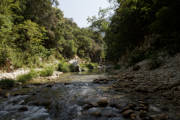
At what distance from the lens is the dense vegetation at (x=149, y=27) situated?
220 inches

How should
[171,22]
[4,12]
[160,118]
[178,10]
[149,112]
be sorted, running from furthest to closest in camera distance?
[4,12] < [171,22] < [178,10] < [149,112] < [160,118]

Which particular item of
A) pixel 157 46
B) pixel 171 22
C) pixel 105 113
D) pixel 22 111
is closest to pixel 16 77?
pixel 22 111

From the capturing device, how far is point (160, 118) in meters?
1.73

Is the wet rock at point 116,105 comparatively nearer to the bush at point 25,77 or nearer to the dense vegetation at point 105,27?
the dense vegetation at point 105,27

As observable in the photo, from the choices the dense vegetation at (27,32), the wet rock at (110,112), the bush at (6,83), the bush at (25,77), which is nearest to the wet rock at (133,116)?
the wet rock at (110,112)

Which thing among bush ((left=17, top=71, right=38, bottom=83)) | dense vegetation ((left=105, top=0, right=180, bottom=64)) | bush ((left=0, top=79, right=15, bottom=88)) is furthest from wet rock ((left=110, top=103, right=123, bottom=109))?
bush ((left=17, top=71, right=38, bottom=83))

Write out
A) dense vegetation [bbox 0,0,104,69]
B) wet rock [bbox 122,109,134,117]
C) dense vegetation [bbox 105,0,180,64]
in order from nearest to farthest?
wet rock [bbox 122,109,134,117]
dense vegetation [bbox 105,0,180,64]
dense vegetation [bbox 0,0,104,69]

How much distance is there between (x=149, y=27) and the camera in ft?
25.0

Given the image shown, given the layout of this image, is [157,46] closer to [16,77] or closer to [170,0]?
[170,0]

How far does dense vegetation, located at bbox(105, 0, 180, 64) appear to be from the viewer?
5598 millimetres

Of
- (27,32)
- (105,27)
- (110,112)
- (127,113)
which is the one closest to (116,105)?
(110,112)

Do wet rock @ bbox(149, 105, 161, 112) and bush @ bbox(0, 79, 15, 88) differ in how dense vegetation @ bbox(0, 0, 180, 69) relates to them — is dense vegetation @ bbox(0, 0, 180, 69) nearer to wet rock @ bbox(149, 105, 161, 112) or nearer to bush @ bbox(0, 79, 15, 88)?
bush @ bbox(0, 79, 15, 88)

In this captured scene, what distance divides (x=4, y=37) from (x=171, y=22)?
10.4m

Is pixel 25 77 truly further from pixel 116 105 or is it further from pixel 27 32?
pixel 116 105
